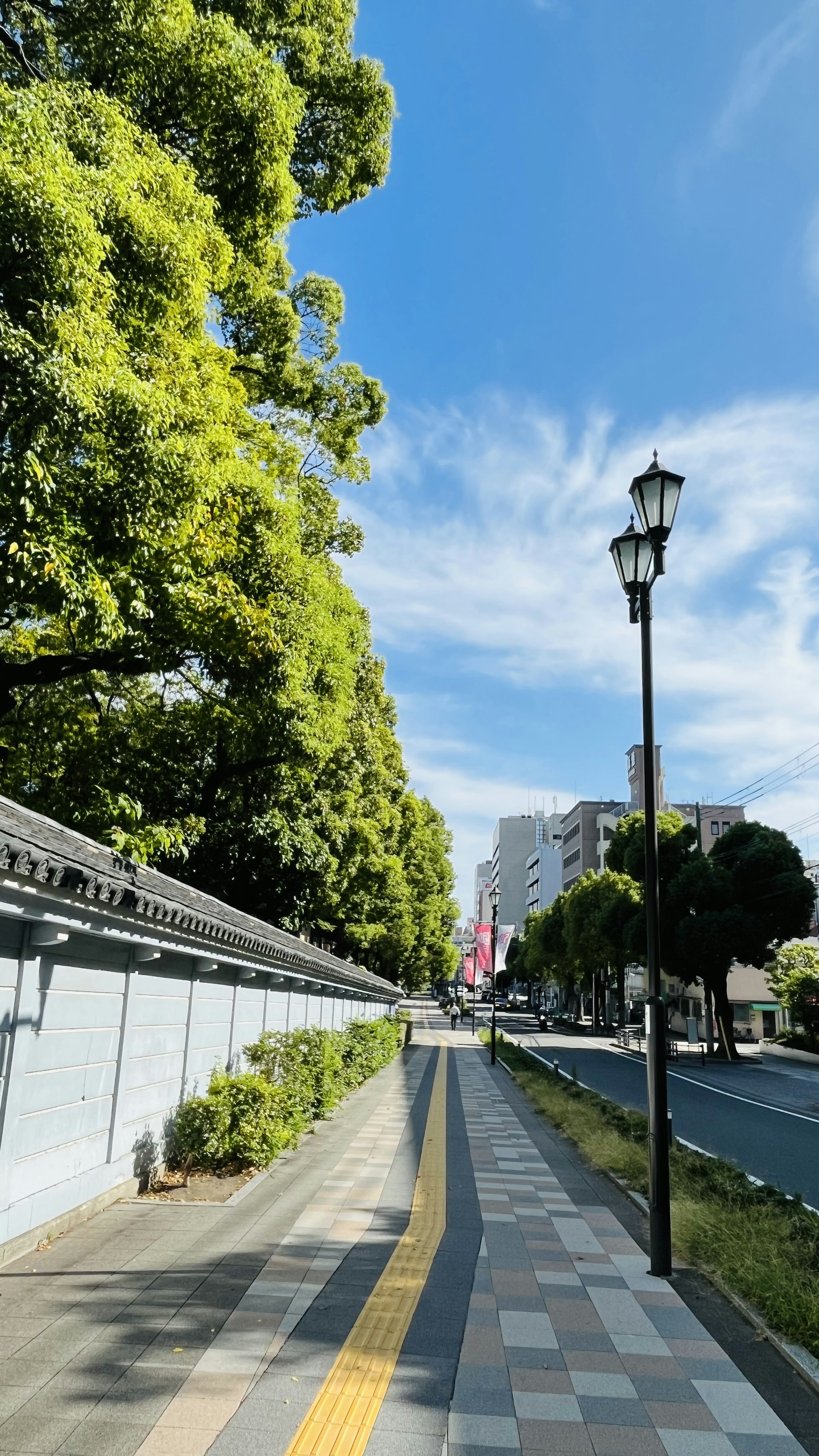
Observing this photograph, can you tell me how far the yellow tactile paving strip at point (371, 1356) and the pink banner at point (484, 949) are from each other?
1300 inches

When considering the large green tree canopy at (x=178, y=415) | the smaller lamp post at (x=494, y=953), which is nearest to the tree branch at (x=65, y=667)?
the large green tree canopy at (x=178, y=415)

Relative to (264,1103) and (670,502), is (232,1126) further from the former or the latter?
(670,502)

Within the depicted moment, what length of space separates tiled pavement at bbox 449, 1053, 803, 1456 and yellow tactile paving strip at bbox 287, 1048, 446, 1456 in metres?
0.40

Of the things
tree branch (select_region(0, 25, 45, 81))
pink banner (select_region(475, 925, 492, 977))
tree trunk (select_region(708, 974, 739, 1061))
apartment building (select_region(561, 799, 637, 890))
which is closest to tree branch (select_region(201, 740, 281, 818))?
tree branch (select_region(0, 25, 45, 81))

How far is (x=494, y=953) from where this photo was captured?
131ft

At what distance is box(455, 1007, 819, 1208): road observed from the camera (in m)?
13.8

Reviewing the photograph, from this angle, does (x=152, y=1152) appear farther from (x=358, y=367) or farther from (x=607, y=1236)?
(x=358, y=367)

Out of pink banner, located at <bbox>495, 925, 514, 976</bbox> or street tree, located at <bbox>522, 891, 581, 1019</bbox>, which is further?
street tree, located at <bbox>522, 891, 581, 1019</bbox>

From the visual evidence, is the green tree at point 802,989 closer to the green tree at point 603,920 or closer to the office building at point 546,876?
the green tree at point 603,920

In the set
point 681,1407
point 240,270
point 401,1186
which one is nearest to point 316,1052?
point 401,1186

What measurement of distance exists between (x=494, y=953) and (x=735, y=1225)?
32.8 m

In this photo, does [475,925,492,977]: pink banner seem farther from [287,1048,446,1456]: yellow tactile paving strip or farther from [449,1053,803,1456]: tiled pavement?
[449,1053,803,1456]: tiled pavement

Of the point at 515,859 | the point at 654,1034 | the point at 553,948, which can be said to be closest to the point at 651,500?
the point at 654,1034

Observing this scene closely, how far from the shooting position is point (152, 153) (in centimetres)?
798
